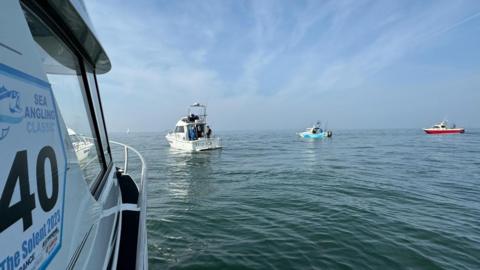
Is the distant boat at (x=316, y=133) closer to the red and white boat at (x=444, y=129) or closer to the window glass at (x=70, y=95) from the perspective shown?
the red and white boat at (x=444, y=129)

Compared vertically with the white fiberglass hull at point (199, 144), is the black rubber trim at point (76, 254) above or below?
above

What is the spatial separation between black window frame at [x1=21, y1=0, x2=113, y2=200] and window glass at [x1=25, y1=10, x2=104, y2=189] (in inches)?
1.0

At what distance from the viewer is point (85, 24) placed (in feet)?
5.73

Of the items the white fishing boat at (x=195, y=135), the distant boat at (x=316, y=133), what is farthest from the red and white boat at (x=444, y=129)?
the white fishing boat at (x=195, y=135)

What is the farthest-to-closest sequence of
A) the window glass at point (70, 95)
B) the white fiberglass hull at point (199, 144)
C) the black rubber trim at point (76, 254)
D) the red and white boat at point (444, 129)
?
the red and white boat at point (444, 129)
the white fiberglass hull at point (199, 144)
the window glass at point (70, 95)
the black rubber trim at point (76, 254)

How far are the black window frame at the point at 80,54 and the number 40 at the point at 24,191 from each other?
782mm

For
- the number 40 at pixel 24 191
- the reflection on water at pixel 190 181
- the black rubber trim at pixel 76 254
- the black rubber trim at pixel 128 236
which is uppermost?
the number 40 at pixel 24 191

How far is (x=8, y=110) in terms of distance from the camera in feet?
2.71

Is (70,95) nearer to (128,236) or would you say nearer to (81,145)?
(81,145)

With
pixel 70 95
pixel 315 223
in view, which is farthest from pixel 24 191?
pixel 315 223

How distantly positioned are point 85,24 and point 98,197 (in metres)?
1.26

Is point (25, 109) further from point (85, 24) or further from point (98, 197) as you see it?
point (98, 197)

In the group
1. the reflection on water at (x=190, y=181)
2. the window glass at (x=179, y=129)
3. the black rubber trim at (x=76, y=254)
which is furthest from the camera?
the window glass at (x=179, y=129)

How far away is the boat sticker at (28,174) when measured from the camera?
0.78m
